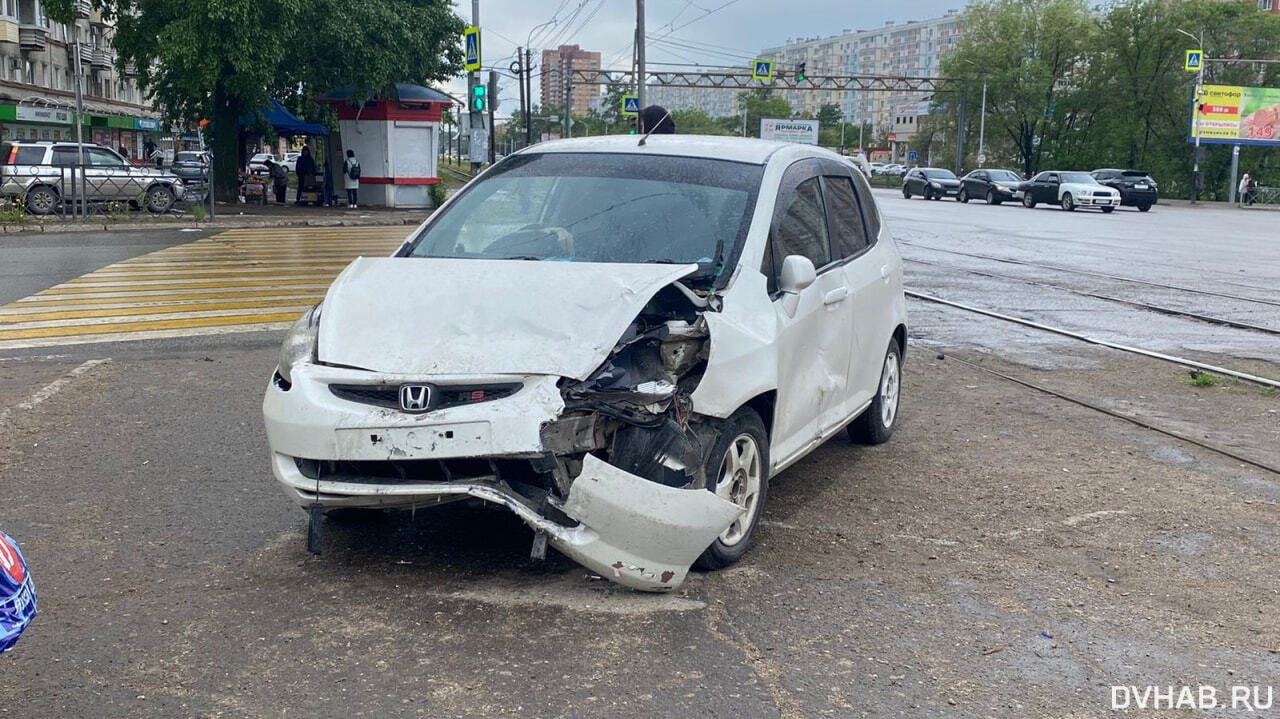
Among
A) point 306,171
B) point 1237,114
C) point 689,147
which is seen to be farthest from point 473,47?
point 1237,114

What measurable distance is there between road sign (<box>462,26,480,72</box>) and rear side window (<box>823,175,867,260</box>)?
1082 inches

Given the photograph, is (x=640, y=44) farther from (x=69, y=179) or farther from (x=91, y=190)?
(x=69, y=179)

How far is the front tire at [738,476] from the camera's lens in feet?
15.3

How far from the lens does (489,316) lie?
4.61 metres

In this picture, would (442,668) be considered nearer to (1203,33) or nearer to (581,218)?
(581,218)

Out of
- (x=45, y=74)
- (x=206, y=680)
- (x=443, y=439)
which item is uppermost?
(x=45, y=74)

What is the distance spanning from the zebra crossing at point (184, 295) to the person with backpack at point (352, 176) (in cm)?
1184

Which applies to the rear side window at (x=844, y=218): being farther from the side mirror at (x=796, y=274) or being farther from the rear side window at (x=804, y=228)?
the side mirror at (x=796, y=274)

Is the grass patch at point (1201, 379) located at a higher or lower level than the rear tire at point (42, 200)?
lower

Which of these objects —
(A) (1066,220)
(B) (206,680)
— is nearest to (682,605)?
(B) (206,680)

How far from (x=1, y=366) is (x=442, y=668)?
6.80m

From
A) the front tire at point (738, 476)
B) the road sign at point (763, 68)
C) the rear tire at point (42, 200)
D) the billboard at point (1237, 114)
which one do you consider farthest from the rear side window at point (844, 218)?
the billboard at point (1237, 114)

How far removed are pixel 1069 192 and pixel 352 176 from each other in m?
26.5

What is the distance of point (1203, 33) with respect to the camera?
224 ft
